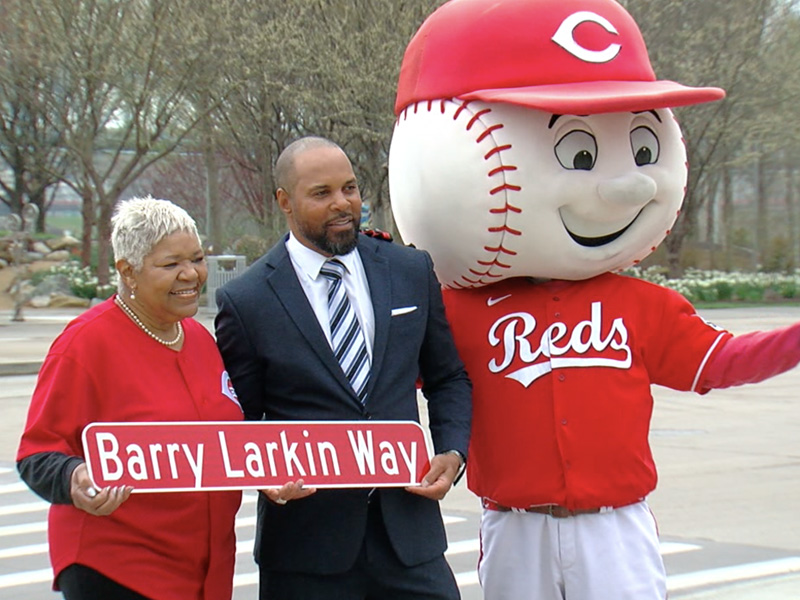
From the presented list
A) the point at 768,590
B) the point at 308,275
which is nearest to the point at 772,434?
the point at 768,590

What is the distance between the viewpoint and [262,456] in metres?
3.32

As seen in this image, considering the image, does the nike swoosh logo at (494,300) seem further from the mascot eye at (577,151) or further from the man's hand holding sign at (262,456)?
the man's hand holding sign at (262,456)

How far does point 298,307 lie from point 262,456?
0.46 m

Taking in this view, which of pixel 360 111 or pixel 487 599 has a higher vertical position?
pixel 360 111

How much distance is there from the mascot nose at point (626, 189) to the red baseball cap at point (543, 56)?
0.22 m

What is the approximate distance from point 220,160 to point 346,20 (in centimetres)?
1781

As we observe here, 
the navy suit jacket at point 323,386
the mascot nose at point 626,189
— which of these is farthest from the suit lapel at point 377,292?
the mascot nose at point 626,189

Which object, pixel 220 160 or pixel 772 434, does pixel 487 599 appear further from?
pixel 220 160

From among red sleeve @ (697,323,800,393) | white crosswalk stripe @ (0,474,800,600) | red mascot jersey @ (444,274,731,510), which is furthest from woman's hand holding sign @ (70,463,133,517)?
white crosswalk stripe @ (0,474,800,600)

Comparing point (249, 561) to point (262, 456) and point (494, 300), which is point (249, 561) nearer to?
point (494, 300)

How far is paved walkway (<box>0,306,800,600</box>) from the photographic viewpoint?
723 cm

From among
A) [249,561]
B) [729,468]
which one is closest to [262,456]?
[249,561]

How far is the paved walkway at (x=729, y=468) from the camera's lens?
7.23m

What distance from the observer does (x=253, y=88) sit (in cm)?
2756
